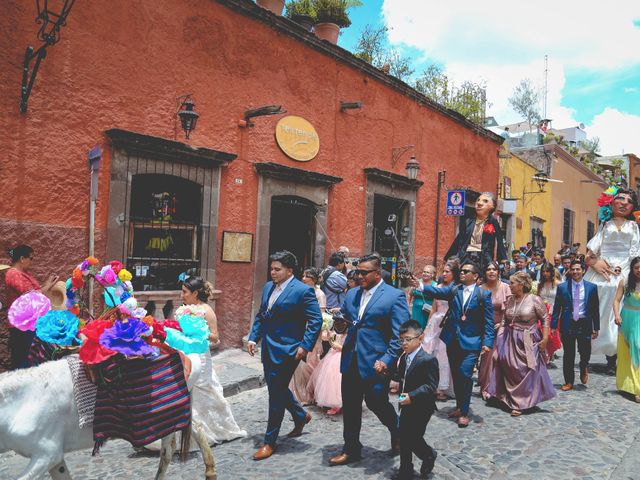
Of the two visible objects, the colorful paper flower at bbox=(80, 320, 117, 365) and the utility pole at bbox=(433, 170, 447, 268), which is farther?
the utility pole at bbox=(433, 170, 447, 268)

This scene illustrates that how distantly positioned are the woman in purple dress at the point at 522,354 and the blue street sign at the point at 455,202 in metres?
7.88

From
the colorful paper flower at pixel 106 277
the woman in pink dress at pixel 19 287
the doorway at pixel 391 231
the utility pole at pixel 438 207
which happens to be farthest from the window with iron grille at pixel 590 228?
the colorful paper flower at pixel 106 277

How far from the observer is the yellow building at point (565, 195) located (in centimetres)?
2119

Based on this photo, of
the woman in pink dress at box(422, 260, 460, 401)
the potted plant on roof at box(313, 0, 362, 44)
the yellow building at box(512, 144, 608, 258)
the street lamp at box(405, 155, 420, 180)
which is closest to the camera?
the woman in pink dress at box(422, 260, 460, 401)

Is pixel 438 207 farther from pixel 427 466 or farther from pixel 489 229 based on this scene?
pixel 427 466

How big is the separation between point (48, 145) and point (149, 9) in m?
2.64

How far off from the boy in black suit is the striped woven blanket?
1.78 meters

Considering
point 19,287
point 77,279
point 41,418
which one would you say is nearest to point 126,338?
point 41,418

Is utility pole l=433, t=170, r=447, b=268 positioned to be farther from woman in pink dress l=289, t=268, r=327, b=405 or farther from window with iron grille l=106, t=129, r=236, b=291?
woman in pink dress l=289, t=268, r=327, b=405

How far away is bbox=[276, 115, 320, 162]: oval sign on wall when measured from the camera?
9.70 meters

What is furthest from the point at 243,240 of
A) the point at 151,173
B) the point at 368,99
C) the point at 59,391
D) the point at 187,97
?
the point at 59,391

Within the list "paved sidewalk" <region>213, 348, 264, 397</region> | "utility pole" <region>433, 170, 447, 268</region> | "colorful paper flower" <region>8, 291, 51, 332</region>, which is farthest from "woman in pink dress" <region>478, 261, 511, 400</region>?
"utility pole" <region>433, 170, 447, 268</region>

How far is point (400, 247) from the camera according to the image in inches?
511

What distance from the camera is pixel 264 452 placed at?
175 inches
